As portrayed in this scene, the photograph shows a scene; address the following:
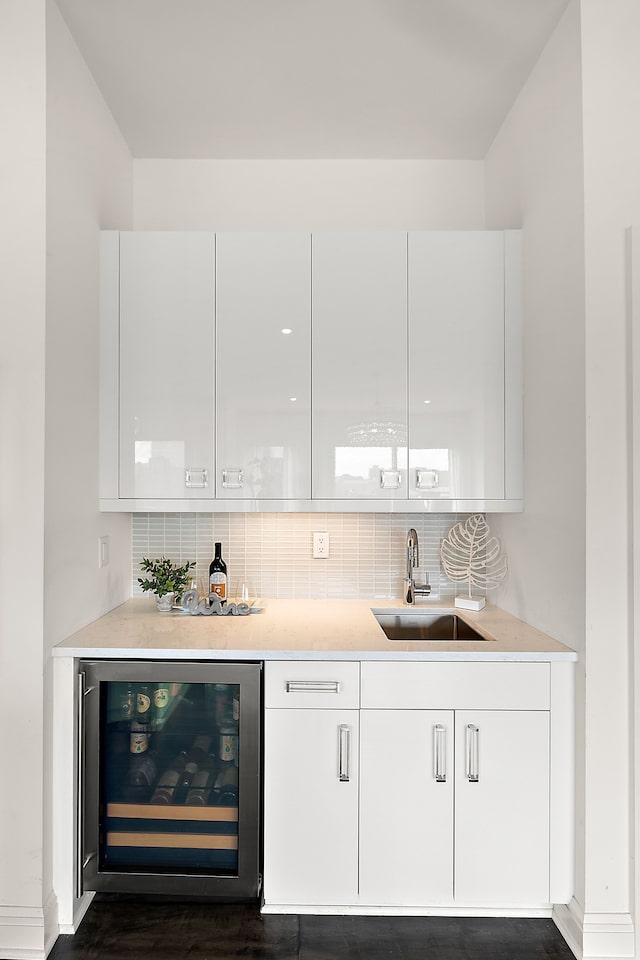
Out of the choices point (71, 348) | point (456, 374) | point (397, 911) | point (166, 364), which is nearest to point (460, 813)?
point (397, 911)

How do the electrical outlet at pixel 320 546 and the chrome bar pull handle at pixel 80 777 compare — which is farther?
the electrical outlet at pixel 320 546

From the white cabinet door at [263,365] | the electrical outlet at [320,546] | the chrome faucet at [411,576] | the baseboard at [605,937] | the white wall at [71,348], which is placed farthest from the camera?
the electrical outlet at [320,546]

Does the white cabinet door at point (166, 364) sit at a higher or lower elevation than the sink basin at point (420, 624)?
higher

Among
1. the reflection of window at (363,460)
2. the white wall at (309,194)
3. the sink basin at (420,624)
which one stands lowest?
the sink basin at (420,624)

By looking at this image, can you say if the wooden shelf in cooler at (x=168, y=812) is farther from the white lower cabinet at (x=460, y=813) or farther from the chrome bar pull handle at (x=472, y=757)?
the chrome bar pull handle at (x=472, y=757)

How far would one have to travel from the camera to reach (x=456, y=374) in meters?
2.30

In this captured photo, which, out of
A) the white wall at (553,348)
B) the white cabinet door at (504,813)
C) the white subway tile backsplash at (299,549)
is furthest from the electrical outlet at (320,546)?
the white cabinet door at (504,813)

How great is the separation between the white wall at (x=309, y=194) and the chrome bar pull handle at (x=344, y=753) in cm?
211

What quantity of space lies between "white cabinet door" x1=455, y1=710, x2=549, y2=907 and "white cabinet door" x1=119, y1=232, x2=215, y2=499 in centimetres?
132

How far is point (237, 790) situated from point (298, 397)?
4.50 ft

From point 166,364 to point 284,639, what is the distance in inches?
43.7

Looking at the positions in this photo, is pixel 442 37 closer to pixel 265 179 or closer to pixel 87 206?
pixel 265 179

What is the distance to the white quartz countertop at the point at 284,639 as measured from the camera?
1924 mm

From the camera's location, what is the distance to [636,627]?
178cm
